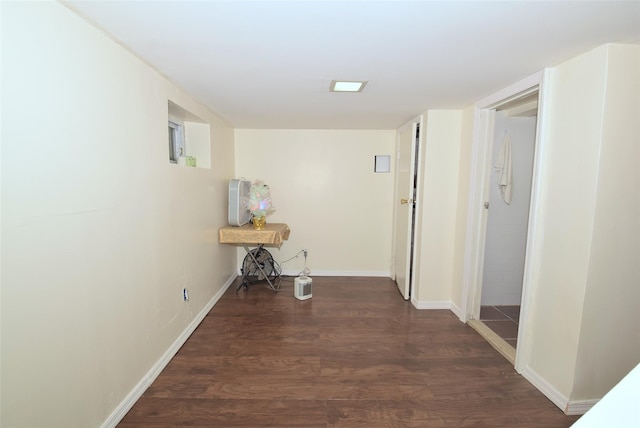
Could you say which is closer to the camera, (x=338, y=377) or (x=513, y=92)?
(x=338, y=377)

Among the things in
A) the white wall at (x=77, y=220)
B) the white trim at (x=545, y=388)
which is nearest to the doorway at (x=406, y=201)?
the white trim at (x=545, y=388)

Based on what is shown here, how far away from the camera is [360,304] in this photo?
10.8 feet

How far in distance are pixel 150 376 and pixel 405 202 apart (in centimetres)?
297

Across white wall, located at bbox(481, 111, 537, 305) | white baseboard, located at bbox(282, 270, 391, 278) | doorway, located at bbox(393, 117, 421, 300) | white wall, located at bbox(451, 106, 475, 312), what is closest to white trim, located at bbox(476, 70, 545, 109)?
white wall, located at bbox(451, 106, 475, 312)

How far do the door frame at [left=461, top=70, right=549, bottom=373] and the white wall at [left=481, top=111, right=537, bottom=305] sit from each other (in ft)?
1.44

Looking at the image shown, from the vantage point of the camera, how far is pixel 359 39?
1463 mm

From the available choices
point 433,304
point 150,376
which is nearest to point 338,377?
point 150,376

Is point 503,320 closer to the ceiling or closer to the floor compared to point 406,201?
closer to the floor

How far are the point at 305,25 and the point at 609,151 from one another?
5.77ft

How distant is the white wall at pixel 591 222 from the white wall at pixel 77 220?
265 cm

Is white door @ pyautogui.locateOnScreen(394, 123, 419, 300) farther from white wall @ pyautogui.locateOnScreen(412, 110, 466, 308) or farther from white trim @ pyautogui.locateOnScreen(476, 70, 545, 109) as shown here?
white trim @ pyautogui.locateOnScreen(476, 70, 545, 109)

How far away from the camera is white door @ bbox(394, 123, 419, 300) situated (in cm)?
331

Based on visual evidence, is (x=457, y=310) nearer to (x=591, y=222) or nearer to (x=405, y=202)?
(x=405, y=202)

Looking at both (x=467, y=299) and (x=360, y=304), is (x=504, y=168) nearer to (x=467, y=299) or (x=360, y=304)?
(x=467, y=299)
